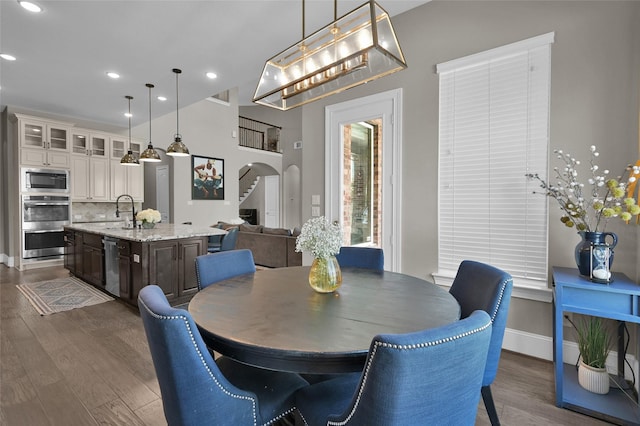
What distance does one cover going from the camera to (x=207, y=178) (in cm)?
882

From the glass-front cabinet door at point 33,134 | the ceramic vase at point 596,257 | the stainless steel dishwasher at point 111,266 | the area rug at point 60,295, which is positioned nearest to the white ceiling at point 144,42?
the glass-front cabinet door at point 33,134

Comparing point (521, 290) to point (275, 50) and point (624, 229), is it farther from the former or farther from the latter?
point (275, 50)

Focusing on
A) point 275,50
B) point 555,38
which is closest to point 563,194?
point 555,38

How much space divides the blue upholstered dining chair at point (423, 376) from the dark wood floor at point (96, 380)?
1.26 meters

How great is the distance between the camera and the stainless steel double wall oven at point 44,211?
5.73 meters

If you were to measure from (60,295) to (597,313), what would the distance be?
567cm

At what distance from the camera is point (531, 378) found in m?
2.22

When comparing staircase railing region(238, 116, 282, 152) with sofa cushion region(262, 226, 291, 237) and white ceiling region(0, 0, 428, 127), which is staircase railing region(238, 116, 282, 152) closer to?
sofa cushion region(262, 226, 291, 237)

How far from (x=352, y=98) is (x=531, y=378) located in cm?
302

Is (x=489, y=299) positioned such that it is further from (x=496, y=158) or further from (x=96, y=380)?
(x=96, y=380)

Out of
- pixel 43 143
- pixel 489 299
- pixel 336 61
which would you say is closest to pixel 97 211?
pixel 43 143

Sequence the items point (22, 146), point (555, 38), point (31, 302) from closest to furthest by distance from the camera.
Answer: point (555, 38) < point (31, 302) < point (22, 146)

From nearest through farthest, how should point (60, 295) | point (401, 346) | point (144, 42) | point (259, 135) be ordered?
point (401, 346) < point (144, 42) < point (60, 295) < point (259, 135)

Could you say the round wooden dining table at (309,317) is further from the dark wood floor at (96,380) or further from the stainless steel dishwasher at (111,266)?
the stainless steel dishwasher at (111,266)
